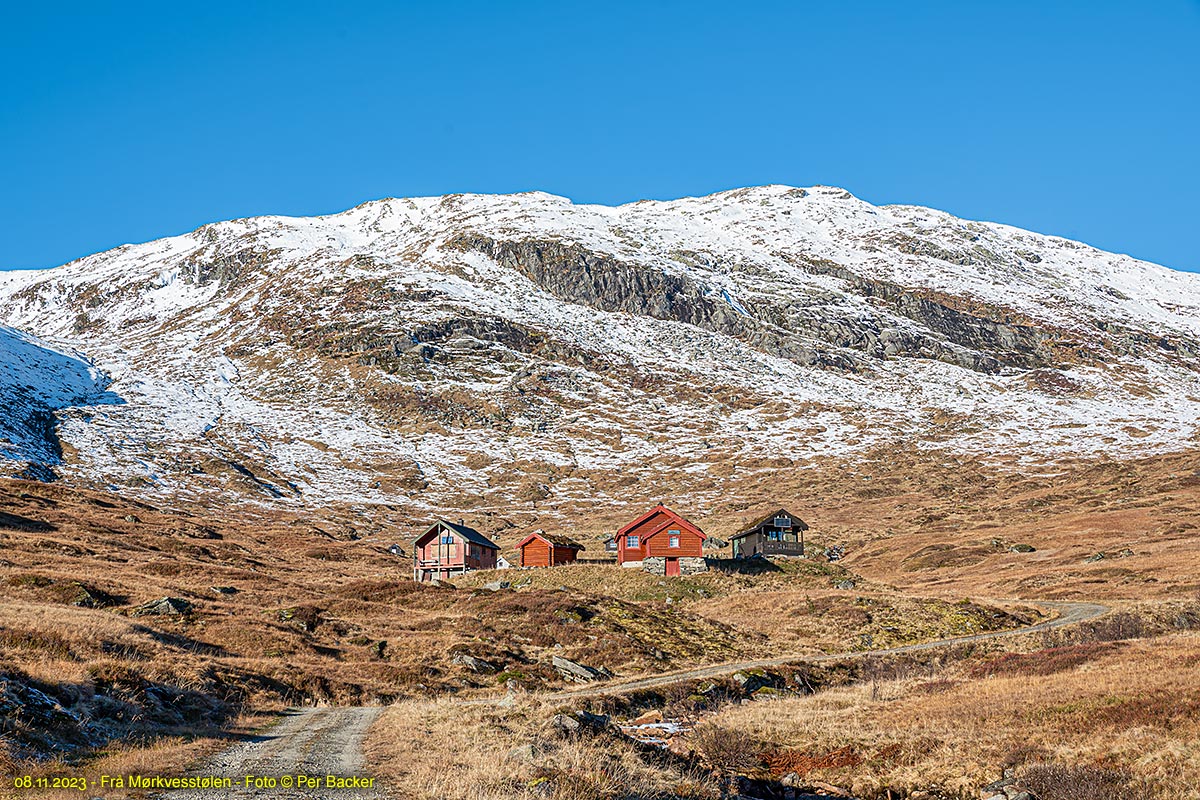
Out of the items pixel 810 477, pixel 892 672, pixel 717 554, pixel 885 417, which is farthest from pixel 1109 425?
pixel 892 672

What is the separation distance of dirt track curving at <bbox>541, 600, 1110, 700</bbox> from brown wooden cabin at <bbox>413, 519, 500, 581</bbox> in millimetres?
44731

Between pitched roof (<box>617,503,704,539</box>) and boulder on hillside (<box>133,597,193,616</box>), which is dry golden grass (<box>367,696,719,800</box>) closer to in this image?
boulder on hillside (<box>133,597,193,616</box>)

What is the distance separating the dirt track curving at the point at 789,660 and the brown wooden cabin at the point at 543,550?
4048 cm

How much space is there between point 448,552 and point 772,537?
3489cm

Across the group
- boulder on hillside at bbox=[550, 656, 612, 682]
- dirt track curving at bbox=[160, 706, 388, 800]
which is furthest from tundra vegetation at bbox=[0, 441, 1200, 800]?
dirt track curving at bbox=[160, 706, 388, 800]

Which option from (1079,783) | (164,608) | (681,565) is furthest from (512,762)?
(681,565)

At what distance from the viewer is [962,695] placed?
29844 mm

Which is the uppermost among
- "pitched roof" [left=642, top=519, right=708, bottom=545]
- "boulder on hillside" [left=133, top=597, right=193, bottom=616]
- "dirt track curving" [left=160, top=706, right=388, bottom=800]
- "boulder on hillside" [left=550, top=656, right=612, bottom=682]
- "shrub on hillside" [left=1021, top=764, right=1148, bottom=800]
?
"pitched roof" [left=642, top=519, right=708, bottom=545]

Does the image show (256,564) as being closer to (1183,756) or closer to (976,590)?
(976,590)

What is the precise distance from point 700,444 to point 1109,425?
9241 cm

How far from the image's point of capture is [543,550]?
83.7m

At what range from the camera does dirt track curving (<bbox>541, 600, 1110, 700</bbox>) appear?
1399 inches

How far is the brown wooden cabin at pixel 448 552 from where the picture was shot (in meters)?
84.2

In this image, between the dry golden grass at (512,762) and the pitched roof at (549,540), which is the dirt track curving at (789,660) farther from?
the pitched roof at (549,540)
